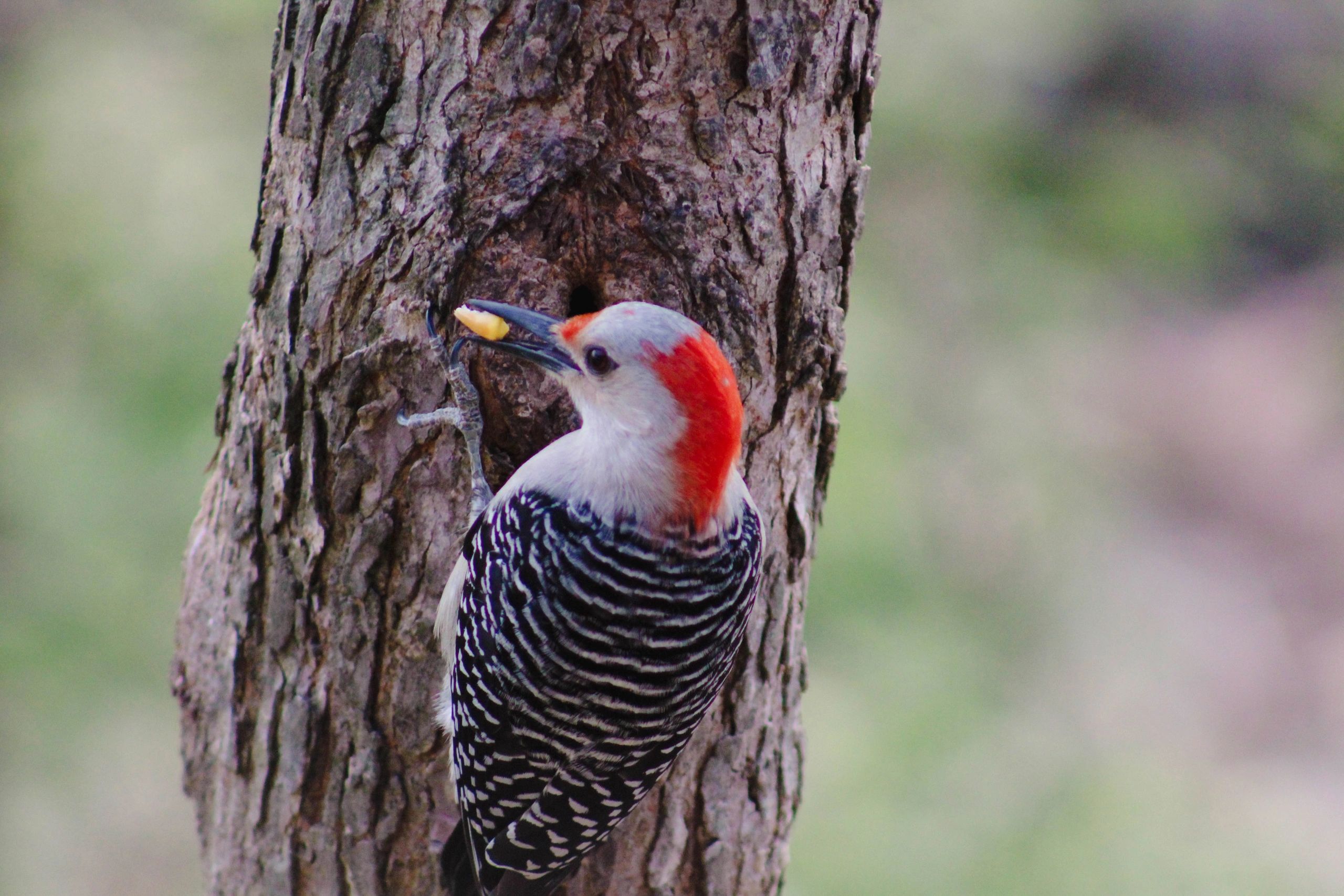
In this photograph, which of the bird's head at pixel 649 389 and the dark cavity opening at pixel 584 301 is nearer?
the bird's head at pixel 649 389

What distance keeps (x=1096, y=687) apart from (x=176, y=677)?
4.68 meters

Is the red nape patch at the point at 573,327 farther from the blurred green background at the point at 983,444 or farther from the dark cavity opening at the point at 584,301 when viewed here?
the blurred green background at the point at 983,444

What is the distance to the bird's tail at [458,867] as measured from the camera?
2.67 m

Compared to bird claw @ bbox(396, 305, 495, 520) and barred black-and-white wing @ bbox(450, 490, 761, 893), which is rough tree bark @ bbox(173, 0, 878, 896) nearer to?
bird claw @ bbox(396, 305, 495, 520)

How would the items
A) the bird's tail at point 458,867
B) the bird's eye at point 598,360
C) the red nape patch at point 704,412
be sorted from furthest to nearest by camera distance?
the bird's tail at point 458,867
the bird's eye at point 598,360
the red nape patch at point 704,412

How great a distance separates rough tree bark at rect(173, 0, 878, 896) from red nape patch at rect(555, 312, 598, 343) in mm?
147

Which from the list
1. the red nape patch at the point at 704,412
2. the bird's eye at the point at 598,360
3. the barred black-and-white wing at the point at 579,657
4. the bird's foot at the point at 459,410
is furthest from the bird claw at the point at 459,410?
the red nape patch at the point at 704,412


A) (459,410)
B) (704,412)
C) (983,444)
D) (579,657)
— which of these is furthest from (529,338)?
(983,444)

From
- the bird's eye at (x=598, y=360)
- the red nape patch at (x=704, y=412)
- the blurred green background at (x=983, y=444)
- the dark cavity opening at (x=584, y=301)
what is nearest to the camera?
the red nape patch at (x=704, y=412)

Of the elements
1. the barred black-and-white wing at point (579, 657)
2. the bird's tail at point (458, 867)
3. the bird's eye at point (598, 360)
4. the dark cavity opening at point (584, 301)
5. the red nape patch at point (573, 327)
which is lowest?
the bird's tail at point (458, 867)

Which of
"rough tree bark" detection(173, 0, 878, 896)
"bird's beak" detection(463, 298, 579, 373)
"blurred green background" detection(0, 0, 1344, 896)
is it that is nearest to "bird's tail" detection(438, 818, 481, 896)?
"rough tree bark" detection(173, 0, 878, 896)

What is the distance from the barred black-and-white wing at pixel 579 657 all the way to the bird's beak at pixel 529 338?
0.30m

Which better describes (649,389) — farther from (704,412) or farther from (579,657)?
(579,657)

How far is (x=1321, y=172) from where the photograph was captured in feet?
23.1
